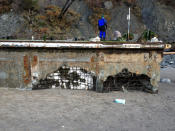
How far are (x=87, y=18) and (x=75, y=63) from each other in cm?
1533

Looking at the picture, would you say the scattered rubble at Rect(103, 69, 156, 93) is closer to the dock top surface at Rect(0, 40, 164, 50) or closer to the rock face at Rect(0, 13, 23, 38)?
the dock top surface at Rect(0, 40, 164, 50)

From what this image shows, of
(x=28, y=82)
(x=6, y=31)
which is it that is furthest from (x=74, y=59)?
(x=6, y=31)

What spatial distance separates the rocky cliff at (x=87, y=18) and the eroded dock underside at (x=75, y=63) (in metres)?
10.3

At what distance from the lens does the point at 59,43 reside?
4777mm

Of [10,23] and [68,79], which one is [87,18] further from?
[68,79]

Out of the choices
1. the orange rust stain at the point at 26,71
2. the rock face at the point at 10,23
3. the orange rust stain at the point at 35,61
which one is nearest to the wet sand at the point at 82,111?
the orange rust stain at the point at 26,71

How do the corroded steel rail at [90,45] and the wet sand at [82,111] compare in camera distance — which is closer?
the wet sand at [82,111]

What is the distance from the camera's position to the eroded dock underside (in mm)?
4816

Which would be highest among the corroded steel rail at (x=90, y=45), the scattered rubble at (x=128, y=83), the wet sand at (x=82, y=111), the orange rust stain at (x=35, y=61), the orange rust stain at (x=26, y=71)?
the corroded steel rail at (x=90, y=45)

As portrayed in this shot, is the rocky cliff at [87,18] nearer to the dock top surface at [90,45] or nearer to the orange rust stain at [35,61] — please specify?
the orange rust stain at [35,61]

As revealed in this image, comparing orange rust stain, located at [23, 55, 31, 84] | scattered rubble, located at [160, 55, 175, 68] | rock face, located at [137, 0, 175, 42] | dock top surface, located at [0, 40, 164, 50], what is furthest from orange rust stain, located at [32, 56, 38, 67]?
rock face, located at [137, 0, 175, 42]

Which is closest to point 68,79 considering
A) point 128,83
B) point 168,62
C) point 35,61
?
point 35,61

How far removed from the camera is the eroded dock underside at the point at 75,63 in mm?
4816

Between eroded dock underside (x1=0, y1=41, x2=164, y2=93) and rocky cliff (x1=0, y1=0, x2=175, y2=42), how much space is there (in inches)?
404
